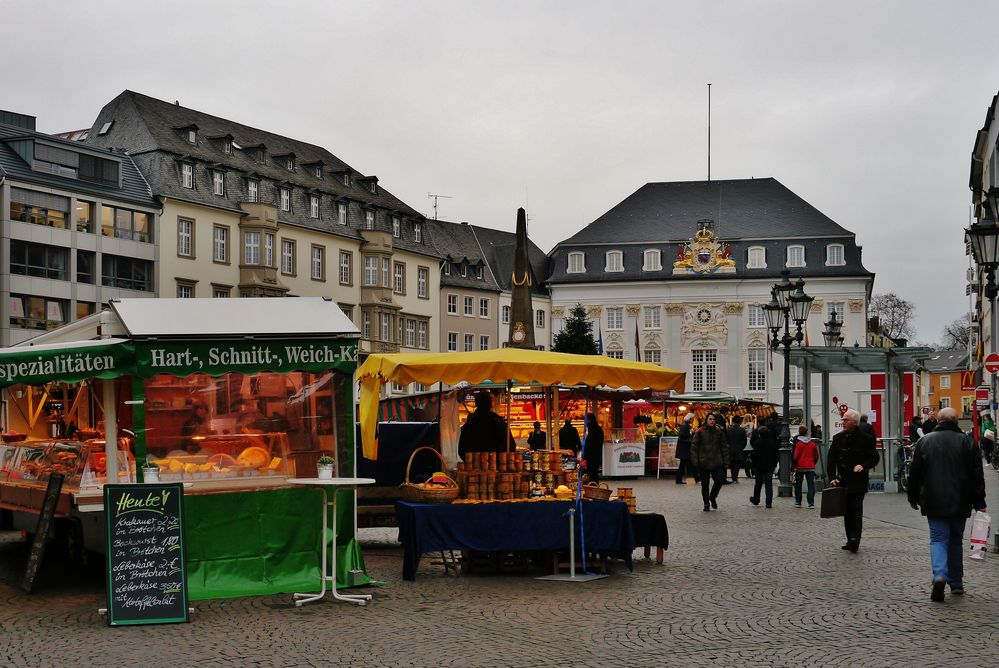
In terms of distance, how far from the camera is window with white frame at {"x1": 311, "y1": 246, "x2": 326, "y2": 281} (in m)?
67.4

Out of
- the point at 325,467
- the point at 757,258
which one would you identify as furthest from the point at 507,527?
the point at 757,258

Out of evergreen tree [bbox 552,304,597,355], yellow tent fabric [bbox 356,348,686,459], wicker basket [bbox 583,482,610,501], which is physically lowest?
wicker basket [bbox 583,482,610,501]

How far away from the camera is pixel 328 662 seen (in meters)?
8.94

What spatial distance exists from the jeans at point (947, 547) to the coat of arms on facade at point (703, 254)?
259 feet

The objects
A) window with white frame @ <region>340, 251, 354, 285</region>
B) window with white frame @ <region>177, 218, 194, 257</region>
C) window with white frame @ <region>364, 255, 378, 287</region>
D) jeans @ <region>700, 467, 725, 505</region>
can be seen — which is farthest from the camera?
window with white frame @ <region>364, 255, 378, 287</region>

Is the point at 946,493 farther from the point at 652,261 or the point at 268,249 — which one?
the point at 652,261

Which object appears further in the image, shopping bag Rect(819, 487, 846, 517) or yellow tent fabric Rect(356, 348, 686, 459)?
shopping bag Rect(819, 487, 846, 517)

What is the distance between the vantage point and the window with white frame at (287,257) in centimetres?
6494

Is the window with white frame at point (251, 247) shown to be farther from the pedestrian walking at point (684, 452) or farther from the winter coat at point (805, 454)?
the winter coat at point (805, 454)

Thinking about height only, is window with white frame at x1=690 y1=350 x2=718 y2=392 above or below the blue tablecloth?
above

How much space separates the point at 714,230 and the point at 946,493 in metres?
80.7

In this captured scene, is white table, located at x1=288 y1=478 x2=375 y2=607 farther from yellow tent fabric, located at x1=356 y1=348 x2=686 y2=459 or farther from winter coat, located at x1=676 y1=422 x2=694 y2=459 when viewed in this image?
winter coat, located at x1=676 y1=422 x2=694 y2=459

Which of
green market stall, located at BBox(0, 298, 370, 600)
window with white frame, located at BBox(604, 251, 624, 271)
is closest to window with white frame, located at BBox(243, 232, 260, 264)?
window with white frame, located at BBox(604, 251, 624, 271)

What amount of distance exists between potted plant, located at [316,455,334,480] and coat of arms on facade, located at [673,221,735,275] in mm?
79443
